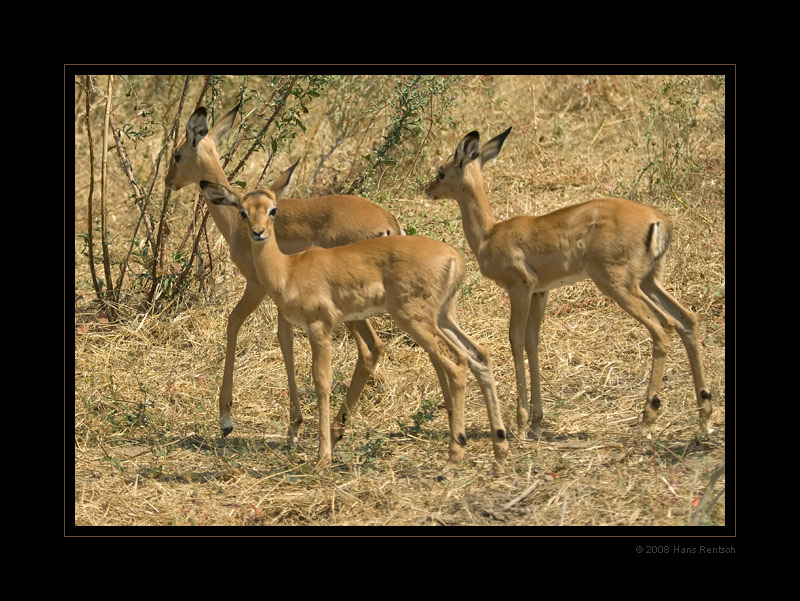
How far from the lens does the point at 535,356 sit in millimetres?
8188

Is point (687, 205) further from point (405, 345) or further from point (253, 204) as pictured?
point (253, 204)

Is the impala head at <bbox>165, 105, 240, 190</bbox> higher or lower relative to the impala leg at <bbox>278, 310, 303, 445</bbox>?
higher

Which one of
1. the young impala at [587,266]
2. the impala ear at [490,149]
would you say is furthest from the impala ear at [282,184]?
the impala ear at [490,149]

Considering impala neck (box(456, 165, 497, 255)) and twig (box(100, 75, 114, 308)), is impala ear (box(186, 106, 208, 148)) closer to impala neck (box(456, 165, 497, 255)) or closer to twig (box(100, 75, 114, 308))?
twig (box(100, 75, 114, 308))

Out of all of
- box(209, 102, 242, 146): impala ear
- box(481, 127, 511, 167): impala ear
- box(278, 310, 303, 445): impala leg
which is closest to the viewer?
box(278, 310, 303, 445): impala leg

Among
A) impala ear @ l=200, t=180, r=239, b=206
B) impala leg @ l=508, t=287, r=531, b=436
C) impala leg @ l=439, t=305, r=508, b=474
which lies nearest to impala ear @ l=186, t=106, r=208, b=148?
impala ear @ l=200, t=180, r=239, b=206

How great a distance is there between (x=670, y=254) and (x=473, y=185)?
3042mm

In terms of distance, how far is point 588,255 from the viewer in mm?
7711

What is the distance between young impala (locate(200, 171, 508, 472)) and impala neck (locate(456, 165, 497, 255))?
3.52ft

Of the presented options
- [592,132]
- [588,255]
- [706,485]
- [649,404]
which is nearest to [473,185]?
[588,255]

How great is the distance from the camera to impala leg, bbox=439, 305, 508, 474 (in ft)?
24.0

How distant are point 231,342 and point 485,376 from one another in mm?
2184

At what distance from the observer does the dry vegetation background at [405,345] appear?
6.90 m

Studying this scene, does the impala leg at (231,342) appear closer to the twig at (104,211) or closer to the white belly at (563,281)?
the white belly at (563,281)
